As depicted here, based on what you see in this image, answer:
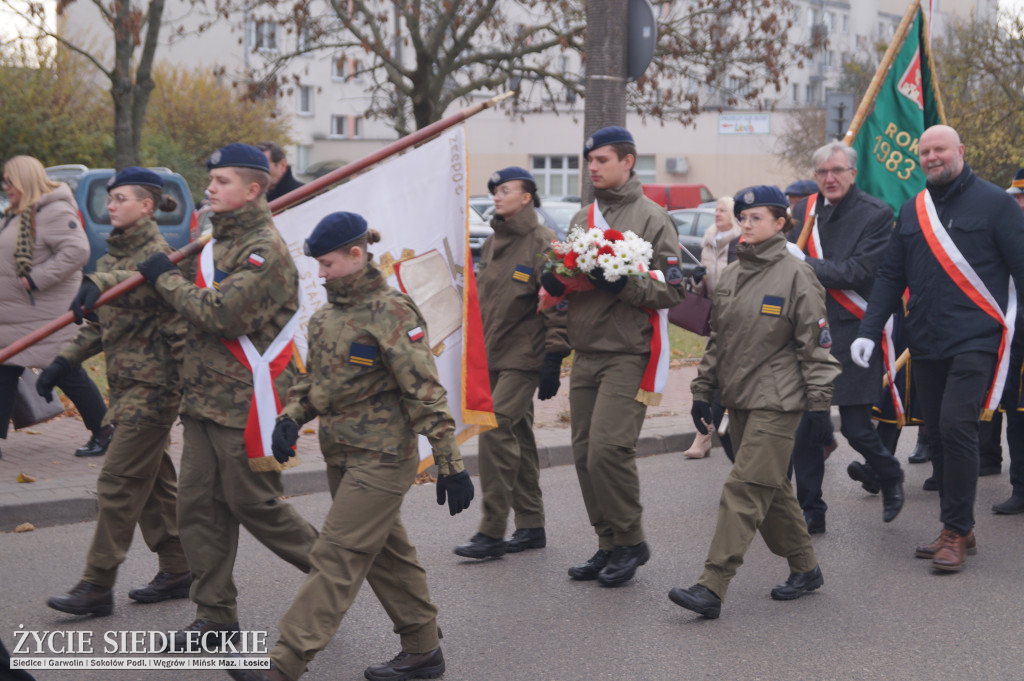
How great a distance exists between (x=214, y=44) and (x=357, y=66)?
3366 centimetres

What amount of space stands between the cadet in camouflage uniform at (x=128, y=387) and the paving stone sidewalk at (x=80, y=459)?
1.82m

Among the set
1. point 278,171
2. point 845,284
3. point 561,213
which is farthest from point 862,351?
point 561,213

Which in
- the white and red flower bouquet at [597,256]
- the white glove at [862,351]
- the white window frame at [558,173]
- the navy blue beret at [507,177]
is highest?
the navy blue beret at [507,177]

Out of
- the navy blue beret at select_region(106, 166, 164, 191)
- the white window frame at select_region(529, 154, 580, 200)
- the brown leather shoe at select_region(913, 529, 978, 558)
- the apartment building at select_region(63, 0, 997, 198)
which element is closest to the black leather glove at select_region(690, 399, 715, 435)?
the brown leather shoe at select_region(913, 529, 978, 558)

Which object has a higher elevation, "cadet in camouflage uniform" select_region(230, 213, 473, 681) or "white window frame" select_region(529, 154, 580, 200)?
"cadet in camouflage uniform" select_region(230, 213, 473, 681)

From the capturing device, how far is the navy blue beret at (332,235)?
167 inches

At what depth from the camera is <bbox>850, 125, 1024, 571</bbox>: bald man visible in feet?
19.6

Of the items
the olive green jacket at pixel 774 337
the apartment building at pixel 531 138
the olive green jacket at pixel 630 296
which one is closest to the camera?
the olive green jacket at pixel 774 337

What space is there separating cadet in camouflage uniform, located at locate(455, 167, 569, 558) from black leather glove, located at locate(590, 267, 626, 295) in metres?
0.60

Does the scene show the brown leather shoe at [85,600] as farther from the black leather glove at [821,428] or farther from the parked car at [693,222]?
the parked car at [693,222]

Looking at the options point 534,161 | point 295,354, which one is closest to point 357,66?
point 295,354

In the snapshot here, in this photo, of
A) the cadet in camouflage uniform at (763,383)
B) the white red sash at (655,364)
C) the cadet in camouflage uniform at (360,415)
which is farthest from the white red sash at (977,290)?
the cadet in camouflage uniform at (360,415)

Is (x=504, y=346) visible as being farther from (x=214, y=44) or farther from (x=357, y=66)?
(x=214, y=44)

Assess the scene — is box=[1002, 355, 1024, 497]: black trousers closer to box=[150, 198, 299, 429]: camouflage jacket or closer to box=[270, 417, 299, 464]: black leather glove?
box=[150, 198, 299, 429]: camouflage jacket
